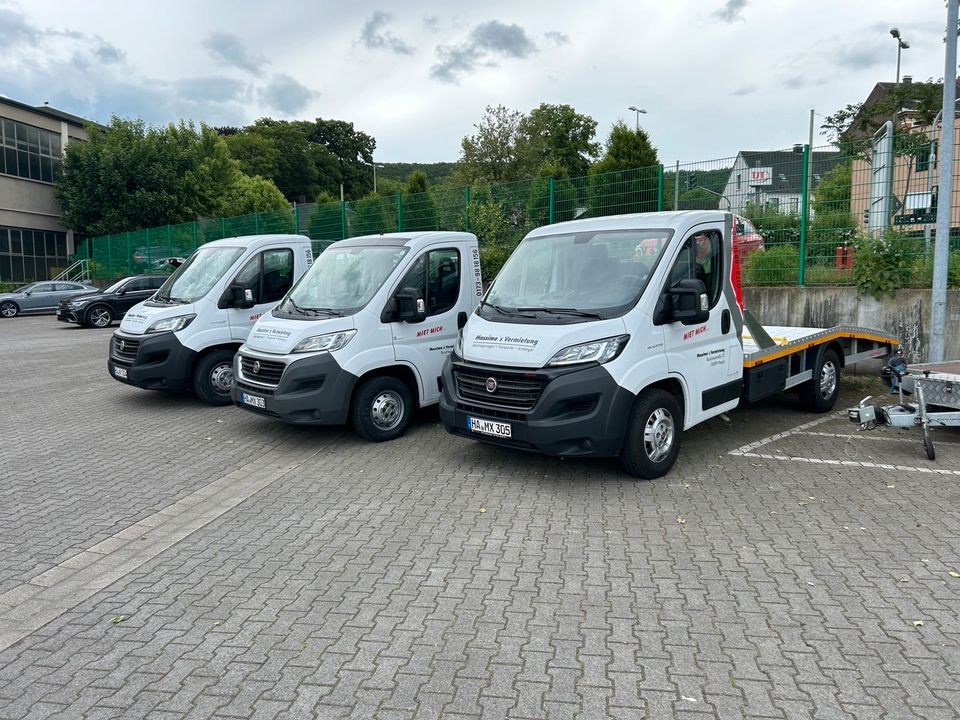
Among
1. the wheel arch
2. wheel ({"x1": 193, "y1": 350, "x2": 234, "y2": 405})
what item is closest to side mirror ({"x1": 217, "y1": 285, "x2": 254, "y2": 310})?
wheel ({"x1": 193, "y1": 350, "x2": 234, "y2": 405})

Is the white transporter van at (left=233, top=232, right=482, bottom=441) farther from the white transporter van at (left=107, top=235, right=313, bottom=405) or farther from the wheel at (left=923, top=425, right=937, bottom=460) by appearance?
the wheel at (left=923, top=425, right=937, bottom=460)

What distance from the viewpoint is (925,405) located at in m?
7.09

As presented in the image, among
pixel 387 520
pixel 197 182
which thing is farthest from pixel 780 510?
pixel 197 182

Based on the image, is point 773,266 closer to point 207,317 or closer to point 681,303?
point 681,303

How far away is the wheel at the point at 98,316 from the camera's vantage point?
2309cm

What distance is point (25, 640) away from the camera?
157 inches

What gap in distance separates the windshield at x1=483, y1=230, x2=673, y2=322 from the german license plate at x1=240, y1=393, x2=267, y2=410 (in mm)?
2488

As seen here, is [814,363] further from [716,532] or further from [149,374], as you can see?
[149,374]

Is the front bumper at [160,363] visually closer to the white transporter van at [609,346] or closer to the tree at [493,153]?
the white transporter van at [609,346]

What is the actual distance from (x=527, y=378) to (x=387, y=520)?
1.58 m

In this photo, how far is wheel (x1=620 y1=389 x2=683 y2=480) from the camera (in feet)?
20.5

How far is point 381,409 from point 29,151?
1681 inches

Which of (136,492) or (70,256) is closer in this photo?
(136,492)

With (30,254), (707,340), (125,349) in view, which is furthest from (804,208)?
(30,254)
